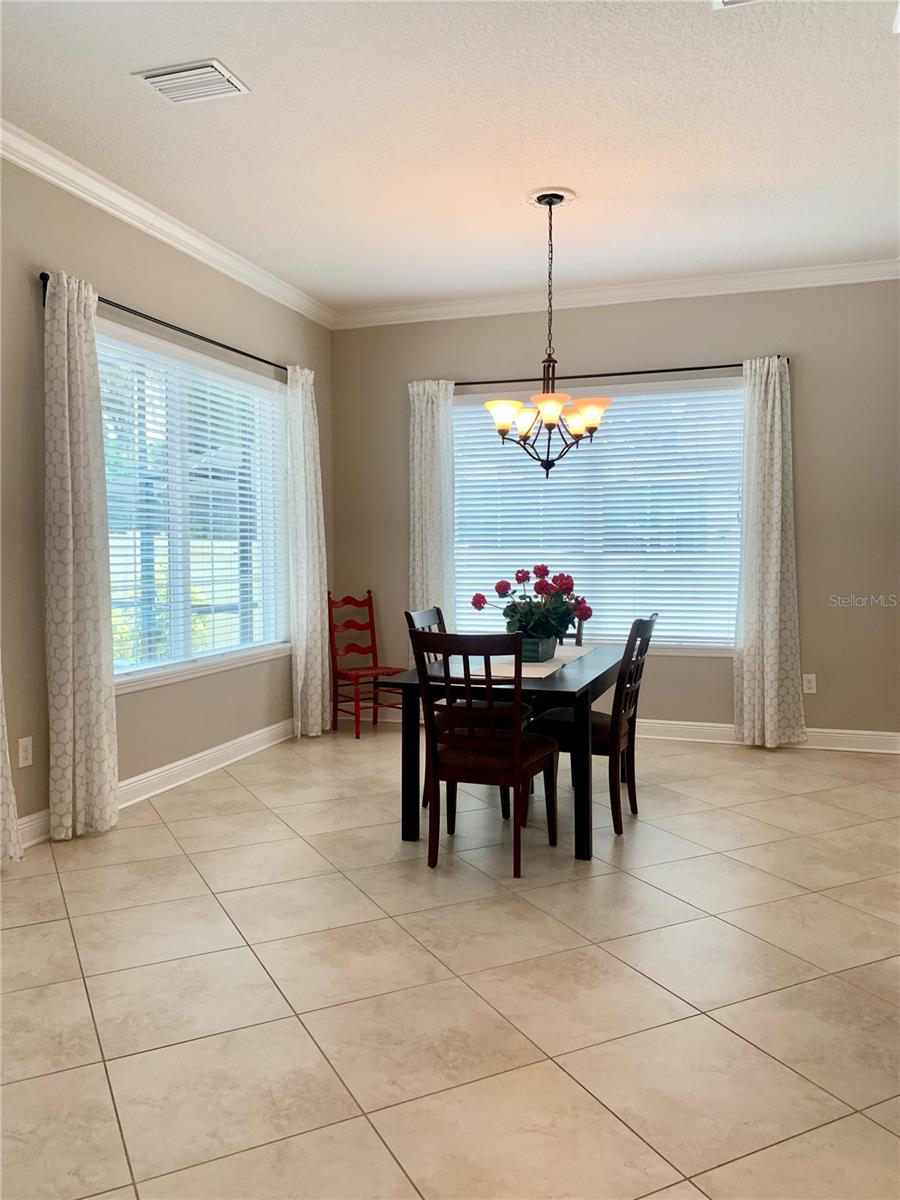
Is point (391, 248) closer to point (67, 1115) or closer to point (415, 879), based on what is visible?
point (415, 879)

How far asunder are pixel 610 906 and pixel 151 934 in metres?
1.58

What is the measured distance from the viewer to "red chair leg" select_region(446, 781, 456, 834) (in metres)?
3.97

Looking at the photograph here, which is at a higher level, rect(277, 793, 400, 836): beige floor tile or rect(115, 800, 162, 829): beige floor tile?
rect(115, 800, 162, 829): beige floor tile

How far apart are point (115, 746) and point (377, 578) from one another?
107 inches

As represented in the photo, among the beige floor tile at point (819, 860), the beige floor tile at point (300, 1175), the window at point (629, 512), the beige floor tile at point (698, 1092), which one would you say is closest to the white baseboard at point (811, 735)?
the window at point (629, 512)

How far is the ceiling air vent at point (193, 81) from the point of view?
3.02 m

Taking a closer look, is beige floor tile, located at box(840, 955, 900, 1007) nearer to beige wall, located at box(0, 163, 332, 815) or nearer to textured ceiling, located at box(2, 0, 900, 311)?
textured ceiling, located at box(2, 0, 900, 311)

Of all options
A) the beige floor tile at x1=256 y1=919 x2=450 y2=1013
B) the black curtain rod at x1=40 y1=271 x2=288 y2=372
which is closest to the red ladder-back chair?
the black curtain rod at x1=40 y1=271 x2=288 y2=372

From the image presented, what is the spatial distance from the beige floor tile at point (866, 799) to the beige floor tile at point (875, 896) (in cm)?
88

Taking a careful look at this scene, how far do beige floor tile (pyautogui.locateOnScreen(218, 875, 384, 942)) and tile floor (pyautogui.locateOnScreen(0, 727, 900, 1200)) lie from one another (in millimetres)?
15

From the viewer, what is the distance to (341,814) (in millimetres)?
4227

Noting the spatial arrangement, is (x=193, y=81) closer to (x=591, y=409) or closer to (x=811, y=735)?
(x=591, y=409)

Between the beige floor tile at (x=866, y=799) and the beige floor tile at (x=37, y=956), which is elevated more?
the beige floor tile at (x=37, y=956)

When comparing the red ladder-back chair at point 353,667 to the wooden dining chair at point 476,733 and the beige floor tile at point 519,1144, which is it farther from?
the beige floor tile at point 519,1144
